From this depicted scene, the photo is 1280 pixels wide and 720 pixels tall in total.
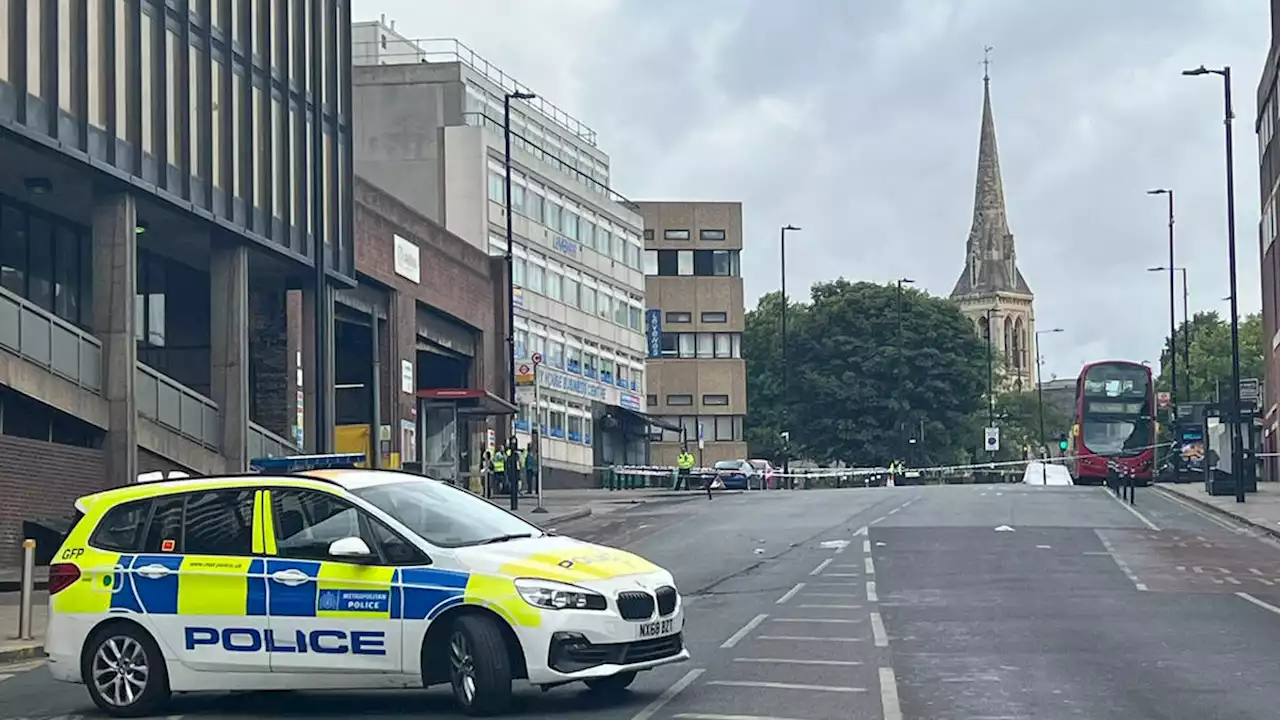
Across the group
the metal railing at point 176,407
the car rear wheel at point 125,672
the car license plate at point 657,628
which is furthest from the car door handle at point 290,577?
the metal railing at point 176,407

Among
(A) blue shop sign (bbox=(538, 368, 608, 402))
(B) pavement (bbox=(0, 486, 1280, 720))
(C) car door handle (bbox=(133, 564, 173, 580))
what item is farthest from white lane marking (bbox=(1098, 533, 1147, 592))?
(A) blue shop sign (bbox=(538, 368, 608, 402))

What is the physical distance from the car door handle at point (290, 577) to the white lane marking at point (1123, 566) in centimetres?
1328

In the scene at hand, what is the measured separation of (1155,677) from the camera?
13.5m

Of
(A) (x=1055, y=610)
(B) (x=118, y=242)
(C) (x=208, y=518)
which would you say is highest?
(B) (x=118, y=242)

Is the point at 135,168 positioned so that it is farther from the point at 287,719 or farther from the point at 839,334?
the point at 839,334

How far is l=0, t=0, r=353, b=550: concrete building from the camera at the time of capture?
91.6ft

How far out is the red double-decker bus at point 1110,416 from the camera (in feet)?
195

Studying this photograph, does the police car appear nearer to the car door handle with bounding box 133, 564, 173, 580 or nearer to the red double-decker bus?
the car door handle with bounding box 133, 564, 173, 580

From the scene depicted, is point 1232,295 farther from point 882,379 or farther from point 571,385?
point 882,379

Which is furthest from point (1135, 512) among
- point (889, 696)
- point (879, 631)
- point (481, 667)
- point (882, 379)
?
point (882, 379)

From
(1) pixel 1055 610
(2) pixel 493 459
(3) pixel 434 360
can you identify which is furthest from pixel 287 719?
(3) pixel 434 360

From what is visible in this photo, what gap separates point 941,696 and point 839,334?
293 feet

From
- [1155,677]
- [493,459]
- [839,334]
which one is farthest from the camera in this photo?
[839,334]

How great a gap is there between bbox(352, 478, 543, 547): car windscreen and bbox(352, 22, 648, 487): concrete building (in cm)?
3984
